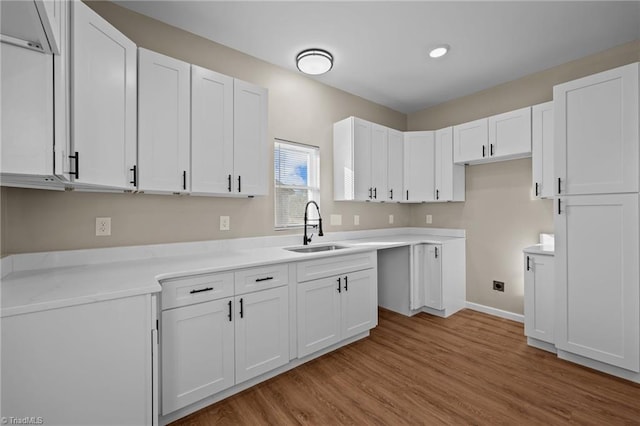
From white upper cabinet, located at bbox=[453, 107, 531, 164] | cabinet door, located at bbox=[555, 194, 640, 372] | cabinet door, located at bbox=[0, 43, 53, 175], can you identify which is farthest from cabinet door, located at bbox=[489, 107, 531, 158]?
cabinet door, located at bbox=[0, 43, 53, 175]

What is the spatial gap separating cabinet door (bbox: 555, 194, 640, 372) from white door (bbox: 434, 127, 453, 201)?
1.35m

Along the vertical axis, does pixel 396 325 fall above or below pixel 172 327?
below

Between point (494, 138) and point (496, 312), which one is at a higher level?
point (494, 138)

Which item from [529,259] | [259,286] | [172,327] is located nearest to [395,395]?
[259,286]

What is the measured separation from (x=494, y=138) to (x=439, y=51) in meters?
1.22

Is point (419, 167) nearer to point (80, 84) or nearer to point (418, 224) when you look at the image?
point (418, 224)

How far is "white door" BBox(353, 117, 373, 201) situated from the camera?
3307mm

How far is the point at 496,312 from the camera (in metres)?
3.47

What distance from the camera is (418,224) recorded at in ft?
14.3

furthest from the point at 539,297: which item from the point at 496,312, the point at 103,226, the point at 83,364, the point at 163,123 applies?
the point at 103,226

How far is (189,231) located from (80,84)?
123 centimetres

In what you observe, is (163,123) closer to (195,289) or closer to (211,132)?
(211,132)

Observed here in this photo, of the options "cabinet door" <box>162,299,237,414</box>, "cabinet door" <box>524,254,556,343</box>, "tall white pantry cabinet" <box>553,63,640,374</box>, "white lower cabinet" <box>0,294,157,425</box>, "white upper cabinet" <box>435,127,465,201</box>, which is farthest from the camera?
"white upper cabinet" <box>435,127,465,201</box>

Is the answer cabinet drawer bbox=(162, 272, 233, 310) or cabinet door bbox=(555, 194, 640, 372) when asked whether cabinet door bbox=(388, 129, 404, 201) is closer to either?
cabinet door bbox=(555, 194, 640, 372)
